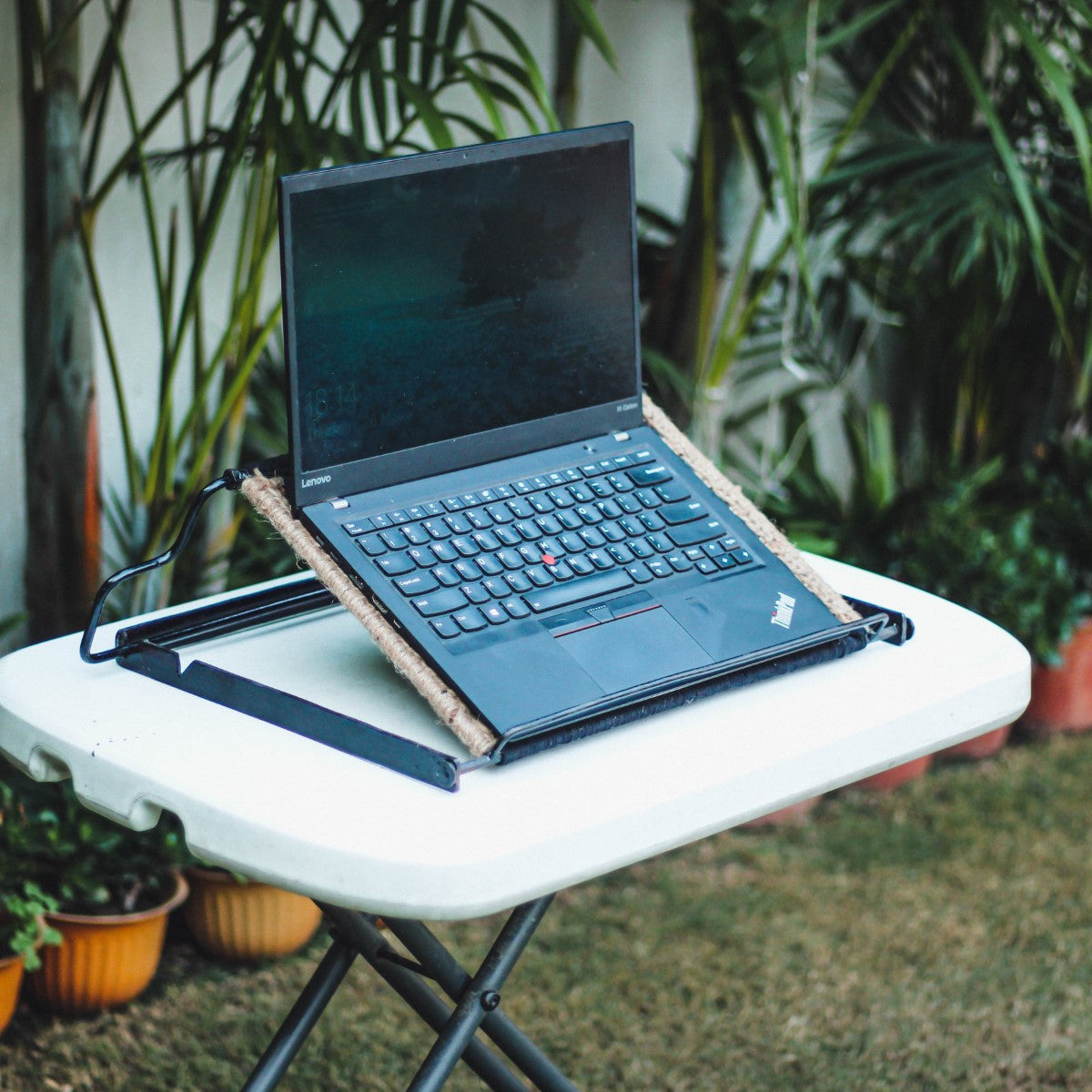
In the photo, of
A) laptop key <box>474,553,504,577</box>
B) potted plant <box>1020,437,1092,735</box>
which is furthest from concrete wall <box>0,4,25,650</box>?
potted plant <box>1020,437,1092,735</box>

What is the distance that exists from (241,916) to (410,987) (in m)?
0.87

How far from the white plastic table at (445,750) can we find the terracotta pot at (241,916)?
0.96 metres

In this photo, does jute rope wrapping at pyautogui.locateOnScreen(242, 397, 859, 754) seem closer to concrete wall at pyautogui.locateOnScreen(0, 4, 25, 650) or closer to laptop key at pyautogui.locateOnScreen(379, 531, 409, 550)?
laptop key at pyautogui.locateOnScreen(379, 531, 409, 550)

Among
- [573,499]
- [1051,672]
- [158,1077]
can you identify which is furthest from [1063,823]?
[573,499]

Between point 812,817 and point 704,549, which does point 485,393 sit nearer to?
point 704,549

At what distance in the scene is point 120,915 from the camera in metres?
1.92

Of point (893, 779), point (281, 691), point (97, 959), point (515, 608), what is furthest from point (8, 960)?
point (893, 779)

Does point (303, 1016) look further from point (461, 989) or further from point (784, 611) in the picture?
point (784, 611)

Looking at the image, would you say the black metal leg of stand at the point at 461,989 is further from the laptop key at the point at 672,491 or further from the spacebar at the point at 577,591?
the laptop key at the point at 672,491

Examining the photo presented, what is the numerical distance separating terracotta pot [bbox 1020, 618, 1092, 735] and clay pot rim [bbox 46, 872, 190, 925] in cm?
189

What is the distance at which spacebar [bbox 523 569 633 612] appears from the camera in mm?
1001

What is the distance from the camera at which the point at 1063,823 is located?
269 centimetres

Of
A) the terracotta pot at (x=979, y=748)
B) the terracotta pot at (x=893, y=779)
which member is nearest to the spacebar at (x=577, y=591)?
the terracotta pot at (x=893, y=779)

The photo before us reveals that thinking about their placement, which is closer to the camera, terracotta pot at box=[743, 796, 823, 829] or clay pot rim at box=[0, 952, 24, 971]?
clay pot rim at box=[0, 952, 24, 971]
